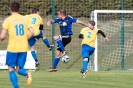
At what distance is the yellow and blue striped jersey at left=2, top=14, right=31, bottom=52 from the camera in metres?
11.2

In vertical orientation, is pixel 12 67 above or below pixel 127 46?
above

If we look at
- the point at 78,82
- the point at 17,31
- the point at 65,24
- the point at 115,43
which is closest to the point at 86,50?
the point at 65,24

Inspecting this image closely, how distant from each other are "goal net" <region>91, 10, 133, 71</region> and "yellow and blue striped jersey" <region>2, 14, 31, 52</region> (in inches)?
417

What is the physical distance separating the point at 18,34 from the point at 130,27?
478 inches

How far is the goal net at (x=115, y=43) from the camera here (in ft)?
72.4

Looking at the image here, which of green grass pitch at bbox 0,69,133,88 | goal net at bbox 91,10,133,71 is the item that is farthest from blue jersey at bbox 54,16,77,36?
green grass pitch at bbox 0,69,133,88

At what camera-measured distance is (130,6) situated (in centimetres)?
2320

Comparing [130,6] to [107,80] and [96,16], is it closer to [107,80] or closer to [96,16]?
[96,16]

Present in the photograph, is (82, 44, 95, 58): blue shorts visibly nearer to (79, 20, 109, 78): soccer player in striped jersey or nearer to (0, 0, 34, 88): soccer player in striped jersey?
(79, 20, 109, 78): soccer player in striped jersey

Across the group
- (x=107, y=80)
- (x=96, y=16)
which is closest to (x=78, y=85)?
(x=107, y=80)

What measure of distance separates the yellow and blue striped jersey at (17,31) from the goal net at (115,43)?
1059 centimetres

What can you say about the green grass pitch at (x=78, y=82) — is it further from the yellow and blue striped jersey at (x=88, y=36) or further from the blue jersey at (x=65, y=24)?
the blue jersey at (x=65, y=24)

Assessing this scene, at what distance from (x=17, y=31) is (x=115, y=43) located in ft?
38.9

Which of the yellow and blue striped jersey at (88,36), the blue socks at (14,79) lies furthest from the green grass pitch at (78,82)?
the blue socks at (14,79)
